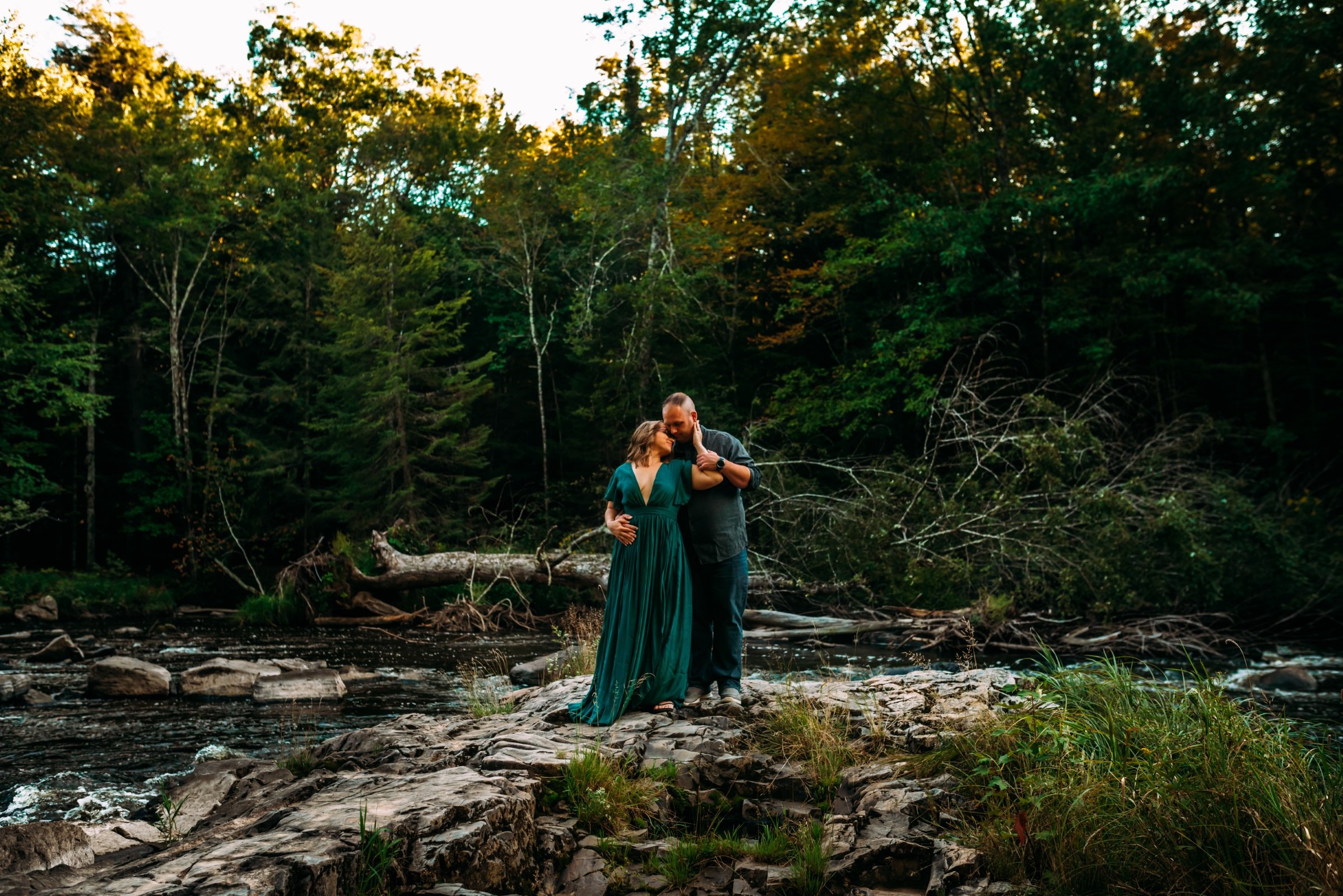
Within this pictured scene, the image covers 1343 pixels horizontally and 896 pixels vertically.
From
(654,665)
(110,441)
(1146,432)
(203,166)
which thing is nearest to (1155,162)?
(1146,432)

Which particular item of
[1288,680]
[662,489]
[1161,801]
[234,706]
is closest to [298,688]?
[234,706]

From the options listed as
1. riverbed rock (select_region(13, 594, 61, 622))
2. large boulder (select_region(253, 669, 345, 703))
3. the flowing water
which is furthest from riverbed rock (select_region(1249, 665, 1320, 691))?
riverbed rock (select_region(13, 594, 61, 622))

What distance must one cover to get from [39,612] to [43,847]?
16482mm

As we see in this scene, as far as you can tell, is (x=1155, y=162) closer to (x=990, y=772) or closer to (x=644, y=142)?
(x=644, y=142)

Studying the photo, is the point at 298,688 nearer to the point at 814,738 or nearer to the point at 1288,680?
the point at 814,738

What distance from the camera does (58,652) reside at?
12773mm

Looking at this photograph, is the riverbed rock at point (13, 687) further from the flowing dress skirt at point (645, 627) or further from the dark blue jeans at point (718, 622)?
the dark blue jeans at point (718, 622)

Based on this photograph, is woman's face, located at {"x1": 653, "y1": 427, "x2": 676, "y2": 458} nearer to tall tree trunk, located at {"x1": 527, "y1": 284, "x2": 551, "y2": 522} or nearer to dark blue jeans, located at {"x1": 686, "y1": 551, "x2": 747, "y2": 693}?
dark blue jeans, located at {"x1": 686, "y1": 551, "x2": 747, "y2": 693}

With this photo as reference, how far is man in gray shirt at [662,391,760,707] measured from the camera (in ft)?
18.7

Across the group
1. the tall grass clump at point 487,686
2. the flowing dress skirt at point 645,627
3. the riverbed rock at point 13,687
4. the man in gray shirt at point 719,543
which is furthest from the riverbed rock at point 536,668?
the riverbed rock at point 13,687

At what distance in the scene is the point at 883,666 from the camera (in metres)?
10.4

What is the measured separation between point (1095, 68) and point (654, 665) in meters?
17.8

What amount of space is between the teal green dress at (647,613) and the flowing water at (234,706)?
118 cm

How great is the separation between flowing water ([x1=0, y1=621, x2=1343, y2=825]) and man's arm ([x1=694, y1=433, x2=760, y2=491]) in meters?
1.54
